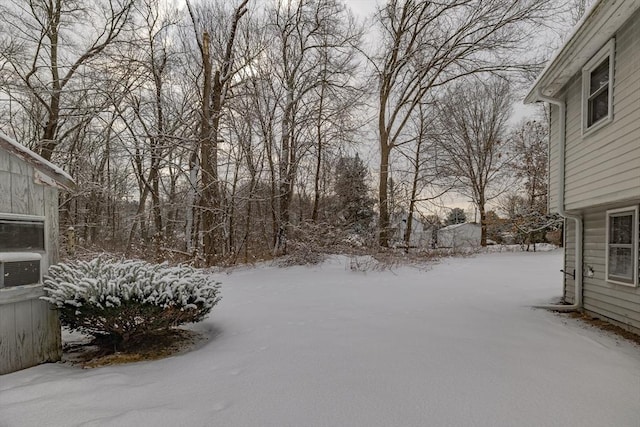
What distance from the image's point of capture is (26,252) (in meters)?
3.40

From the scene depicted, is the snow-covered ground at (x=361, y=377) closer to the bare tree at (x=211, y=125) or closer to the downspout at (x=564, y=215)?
the downspout at (x=564, y=215)

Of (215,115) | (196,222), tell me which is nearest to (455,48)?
(215,115)

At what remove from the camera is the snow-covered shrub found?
3.50 metres

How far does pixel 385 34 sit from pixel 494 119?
8.24 meters

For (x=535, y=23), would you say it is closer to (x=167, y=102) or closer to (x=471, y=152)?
(x=471, y=152)

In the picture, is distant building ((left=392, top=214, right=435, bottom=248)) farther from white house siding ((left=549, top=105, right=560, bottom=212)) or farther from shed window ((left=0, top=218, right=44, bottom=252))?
shed window ((left=0, top=218, right=44, bottom=252))

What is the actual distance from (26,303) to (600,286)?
748cm

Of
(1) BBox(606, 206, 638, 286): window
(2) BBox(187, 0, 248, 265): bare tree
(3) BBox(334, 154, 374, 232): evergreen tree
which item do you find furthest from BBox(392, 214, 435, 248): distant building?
(1) BBox(606, 206, 638, 286): window

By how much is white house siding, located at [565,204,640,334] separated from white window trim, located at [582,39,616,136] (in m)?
1.09

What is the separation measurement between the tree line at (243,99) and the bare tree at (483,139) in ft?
9.01

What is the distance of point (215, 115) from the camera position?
10.3 meters

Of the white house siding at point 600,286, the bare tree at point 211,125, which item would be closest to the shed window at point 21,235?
the bare tree at point 211,125

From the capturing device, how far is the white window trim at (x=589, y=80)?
13.9 ft

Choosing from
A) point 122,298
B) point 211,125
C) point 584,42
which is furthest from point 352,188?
point 122,298
